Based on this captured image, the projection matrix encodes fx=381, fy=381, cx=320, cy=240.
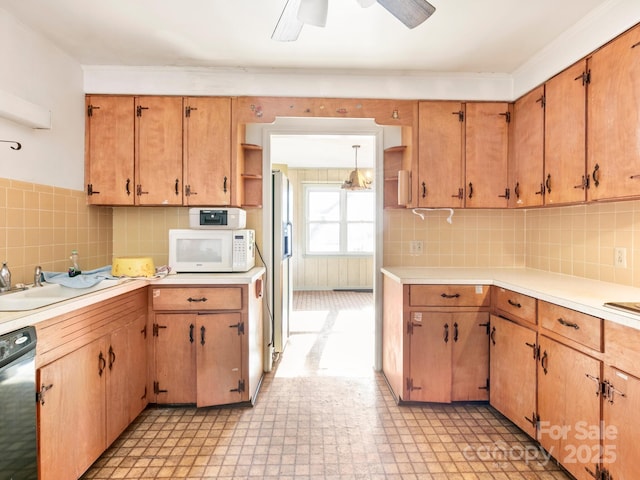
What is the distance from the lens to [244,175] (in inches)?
116

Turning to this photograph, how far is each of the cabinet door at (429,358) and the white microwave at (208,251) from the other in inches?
49.7

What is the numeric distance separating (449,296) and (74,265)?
245 cm

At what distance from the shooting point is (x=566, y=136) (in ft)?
7.50

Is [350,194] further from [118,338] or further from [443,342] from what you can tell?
[118,338]

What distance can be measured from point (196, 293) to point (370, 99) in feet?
6.21

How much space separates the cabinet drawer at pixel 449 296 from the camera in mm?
2525

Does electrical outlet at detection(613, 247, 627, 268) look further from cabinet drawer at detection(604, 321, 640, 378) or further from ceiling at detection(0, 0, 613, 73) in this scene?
ceiling at detection(0, 0, 613, 73)

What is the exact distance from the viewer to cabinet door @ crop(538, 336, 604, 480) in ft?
5.41

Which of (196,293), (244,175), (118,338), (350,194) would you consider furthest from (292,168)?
(118,338)

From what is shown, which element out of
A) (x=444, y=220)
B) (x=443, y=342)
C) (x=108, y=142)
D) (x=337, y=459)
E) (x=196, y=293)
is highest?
(x=108, y=142)

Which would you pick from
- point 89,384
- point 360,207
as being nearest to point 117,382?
point 89,384

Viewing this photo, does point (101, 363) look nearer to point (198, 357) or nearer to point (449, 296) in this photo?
point (198, 357)

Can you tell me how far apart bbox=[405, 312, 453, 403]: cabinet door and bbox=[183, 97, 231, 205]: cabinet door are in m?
1.64

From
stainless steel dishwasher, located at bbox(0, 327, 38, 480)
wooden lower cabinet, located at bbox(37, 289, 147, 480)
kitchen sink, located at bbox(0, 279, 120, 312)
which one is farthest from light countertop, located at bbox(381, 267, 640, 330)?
stainless steel dishwasher, located at bbox(0, 327, 38, 480)
